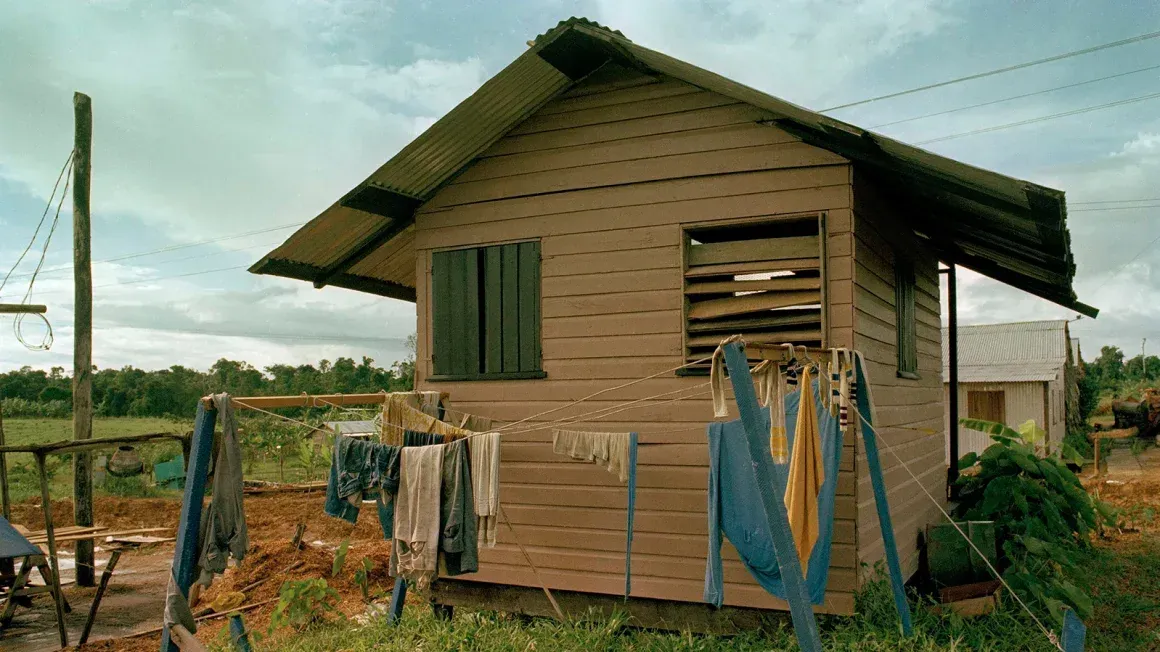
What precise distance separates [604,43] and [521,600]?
500 cm

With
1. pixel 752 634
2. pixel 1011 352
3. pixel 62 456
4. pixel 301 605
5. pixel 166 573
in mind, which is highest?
pixel 1011 352

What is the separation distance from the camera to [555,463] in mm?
7340

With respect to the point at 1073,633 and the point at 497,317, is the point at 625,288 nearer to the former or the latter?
the point at 497,317

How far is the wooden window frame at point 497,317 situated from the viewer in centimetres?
748

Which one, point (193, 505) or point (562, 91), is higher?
point (562, 91)

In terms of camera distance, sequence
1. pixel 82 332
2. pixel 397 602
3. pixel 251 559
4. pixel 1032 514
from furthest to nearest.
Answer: pixel 82 332
pixel 251 559
pixel 1032 514
pixel 397 602

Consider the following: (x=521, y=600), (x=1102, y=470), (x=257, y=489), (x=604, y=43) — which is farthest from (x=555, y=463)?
(x=1102, y=470)

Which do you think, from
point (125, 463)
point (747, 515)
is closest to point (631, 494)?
point (747, 515)

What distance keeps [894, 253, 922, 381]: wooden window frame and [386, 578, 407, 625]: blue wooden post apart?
17.2 ft

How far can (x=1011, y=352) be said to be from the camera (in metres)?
27.2

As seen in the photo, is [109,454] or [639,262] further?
[109,454]

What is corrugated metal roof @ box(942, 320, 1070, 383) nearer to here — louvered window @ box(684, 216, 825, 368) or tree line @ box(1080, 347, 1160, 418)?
tree line @ box(1080, 347, 1160, 418)

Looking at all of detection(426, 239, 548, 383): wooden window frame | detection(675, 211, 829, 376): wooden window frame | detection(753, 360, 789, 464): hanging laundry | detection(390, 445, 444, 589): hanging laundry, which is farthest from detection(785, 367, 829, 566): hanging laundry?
detection(426, 239, 548, 383): wooden window frame

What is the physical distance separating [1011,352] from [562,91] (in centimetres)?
2472
